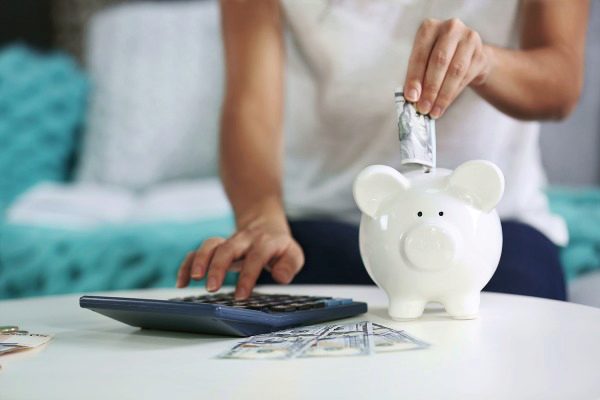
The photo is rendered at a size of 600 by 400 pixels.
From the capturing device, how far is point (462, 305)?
67 cm

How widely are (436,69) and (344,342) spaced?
0.76ft

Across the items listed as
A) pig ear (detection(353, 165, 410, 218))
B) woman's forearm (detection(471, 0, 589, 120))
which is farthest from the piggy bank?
woman's forearm (detection(471, 0, 589, 120))

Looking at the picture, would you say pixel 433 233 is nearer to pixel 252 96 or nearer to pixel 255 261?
pixel 255 261

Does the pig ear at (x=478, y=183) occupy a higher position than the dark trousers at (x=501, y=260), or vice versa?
the pig ear at (x=478, y=183)

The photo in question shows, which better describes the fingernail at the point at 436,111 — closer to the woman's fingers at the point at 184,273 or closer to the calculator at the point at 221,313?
the calculator at the point at 221,313

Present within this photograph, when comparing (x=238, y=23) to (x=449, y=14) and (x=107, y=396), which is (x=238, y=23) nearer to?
(x=449, y=14)

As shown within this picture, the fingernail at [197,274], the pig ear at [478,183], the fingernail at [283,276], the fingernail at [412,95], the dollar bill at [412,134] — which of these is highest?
the fingernail at [412,95]

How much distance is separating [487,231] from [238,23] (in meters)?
0.67

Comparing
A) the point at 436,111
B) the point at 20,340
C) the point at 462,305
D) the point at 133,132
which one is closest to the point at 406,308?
the point at 462,305

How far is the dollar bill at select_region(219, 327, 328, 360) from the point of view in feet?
1.81

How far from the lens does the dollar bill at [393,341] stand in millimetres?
562

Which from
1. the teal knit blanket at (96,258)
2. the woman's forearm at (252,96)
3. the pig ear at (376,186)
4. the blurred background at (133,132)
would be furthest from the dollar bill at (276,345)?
the blurred background at (133,132)

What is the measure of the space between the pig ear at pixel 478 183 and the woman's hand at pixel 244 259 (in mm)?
222

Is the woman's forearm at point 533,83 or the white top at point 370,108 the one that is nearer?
the woman's forearm at point 533,83
